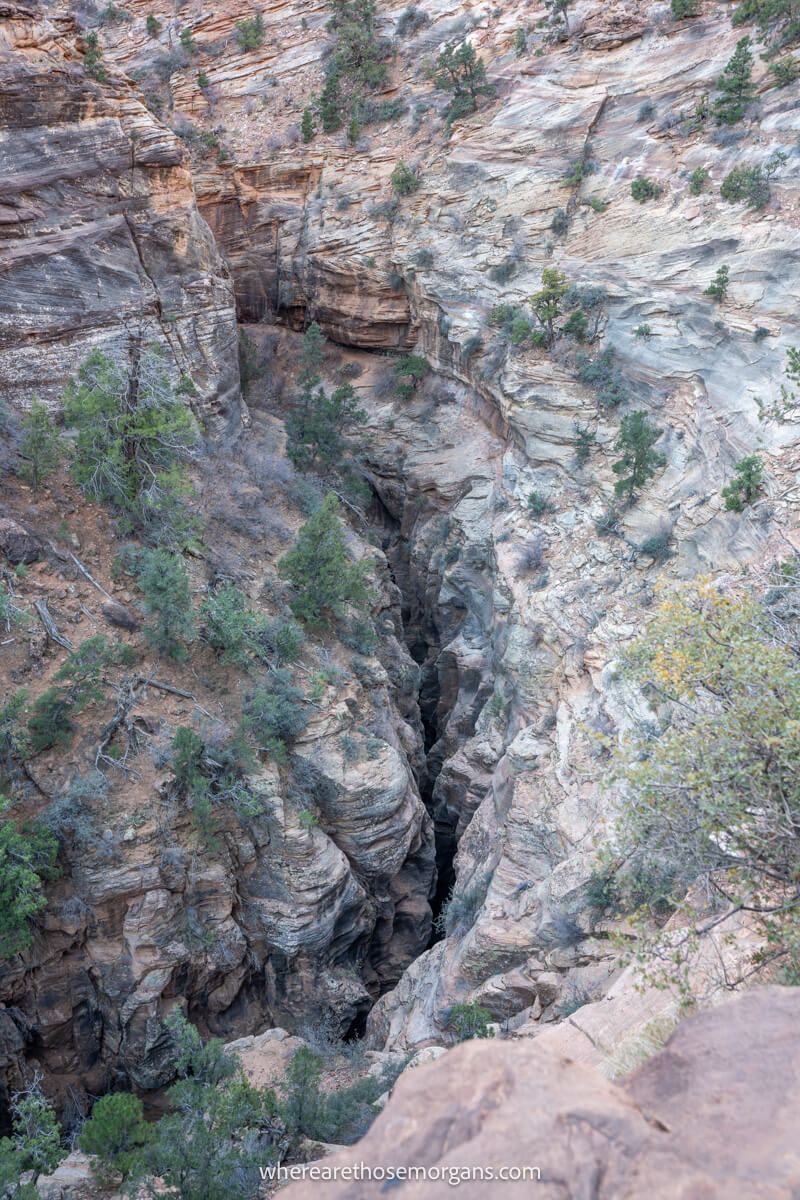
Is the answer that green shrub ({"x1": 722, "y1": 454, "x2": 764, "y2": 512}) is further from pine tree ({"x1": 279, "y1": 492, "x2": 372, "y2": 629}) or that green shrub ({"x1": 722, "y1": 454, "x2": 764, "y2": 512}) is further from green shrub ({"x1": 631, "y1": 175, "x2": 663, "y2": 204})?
green shrub ({"x1": 631, "y1": 175, "x2": 663, "y2": 204})

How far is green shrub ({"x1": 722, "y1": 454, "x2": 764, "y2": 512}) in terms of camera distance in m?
13.5

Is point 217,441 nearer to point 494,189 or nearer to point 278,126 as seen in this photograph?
point 494,189

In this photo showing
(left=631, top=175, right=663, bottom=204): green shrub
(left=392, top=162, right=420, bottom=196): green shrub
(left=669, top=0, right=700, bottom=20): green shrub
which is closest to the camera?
(left=631, top=175, right=663, bottom=204): green shrub

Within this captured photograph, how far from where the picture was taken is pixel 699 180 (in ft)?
60.9

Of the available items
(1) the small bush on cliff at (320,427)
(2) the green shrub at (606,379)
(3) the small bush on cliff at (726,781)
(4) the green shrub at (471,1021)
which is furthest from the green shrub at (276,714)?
(2) the green shrub at (606,379)

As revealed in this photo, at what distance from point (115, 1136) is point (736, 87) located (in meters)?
25.6

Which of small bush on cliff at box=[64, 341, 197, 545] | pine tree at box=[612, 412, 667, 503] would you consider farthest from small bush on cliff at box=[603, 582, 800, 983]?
small bush on cliff at box=[64, 341, 197, 545]

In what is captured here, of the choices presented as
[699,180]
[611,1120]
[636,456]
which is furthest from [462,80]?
[611,1120]

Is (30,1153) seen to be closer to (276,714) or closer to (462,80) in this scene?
(276,714)

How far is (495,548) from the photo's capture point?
20109mm

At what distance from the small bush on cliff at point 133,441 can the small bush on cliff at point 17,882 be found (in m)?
6.89

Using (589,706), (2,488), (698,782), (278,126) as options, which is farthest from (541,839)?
(278,126)

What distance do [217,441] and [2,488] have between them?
6.35 metres

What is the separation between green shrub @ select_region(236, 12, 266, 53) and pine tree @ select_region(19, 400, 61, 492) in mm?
22410
